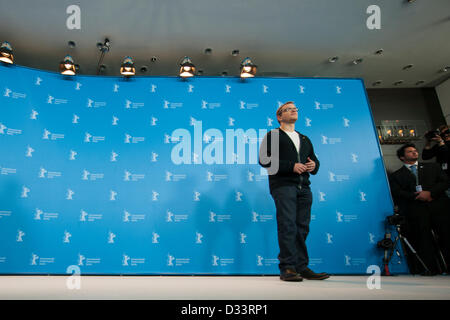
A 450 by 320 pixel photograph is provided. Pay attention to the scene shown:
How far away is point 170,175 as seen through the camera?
12.7ft

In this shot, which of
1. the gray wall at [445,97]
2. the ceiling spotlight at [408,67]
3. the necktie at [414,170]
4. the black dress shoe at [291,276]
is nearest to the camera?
the black dress shoe at [291,276]

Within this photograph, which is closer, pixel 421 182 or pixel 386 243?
pixel 386 243

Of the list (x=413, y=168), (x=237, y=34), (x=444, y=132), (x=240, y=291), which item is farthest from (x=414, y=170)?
(x=237, y=34)

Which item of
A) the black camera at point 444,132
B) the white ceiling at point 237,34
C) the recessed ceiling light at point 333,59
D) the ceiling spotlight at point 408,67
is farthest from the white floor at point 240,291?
the ceiling spotlight at point 408,67

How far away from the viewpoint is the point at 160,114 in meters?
4.19

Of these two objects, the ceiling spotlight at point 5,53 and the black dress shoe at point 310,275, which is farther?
the ceiling spotlight at point 5,53

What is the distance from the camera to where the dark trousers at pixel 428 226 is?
3.44 m

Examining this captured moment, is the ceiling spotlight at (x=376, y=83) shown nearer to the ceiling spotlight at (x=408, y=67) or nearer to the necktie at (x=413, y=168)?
the ceiling spotlight at (x=408, y=67)

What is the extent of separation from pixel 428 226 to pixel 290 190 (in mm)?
2367

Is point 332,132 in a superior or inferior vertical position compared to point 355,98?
inferior

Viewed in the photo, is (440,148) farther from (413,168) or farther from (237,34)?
(237,34)

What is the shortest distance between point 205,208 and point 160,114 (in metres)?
1.63
